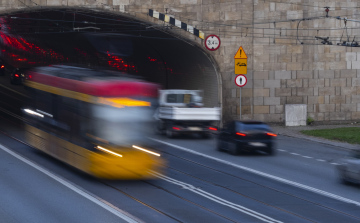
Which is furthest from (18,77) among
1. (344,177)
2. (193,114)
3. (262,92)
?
(344,177)

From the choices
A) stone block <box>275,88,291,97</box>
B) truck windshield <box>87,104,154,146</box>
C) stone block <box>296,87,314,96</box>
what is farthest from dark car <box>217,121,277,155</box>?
stone block <box>296,87,314,96</box>

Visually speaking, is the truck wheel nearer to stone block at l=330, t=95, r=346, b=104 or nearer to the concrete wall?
the concrete wall

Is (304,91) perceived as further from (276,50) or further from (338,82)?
(276,50)

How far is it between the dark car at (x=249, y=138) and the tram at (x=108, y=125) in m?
7.10

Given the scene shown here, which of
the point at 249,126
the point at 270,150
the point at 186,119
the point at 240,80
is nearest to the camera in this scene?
the point at 249,126

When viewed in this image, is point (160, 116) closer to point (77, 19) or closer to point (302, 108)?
point (302, 108)

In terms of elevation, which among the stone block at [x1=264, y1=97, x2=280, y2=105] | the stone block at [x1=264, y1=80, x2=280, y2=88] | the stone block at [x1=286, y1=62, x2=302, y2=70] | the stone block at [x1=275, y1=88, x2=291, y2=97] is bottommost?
the stone block at [x1=264, y1=97, x2=280, y2=105]

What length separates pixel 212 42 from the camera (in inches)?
1355

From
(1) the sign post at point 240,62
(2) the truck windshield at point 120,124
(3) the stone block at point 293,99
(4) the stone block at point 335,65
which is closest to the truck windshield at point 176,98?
(1) the sign post at point 240,62

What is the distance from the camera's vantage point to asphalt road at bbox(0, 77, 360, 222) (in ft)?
42.1

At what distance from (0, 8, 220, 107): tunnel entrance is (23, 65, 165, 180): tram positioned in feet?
55.6

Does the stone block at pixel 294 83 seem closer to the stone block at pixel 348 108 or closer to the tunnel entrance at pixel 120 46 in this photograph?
the stone block at pixel 348 108

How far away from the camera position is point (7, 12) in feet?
105

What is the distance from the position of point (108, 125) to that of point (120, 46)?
3141 centimetres
